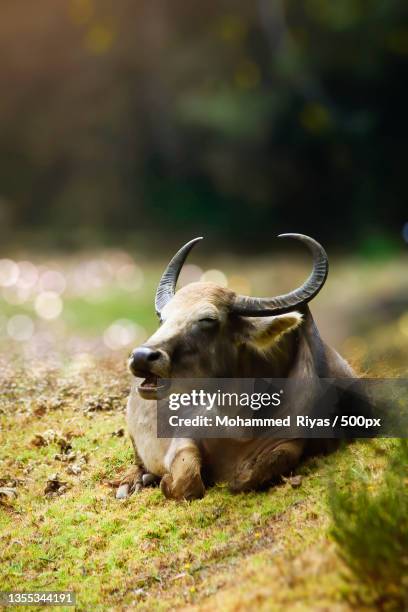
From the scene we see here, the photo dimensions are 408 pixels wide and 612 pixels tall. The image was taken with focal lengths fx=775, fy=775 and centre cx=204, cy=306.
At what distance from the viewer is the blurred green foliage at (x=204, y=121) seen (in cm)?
1533

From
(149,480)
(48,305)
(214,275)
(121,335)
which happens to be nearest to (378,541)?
(149,480)

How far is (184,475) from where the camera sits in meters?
4.25

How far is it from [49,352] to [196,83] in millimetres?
12598

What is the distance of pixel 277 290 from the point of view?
12.3 meters

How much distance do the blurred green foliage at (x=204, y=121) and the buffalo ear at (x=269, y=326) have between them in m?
10.7

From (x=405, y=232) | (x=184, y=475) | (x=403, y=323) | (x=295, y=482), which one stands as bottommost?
(x=295, y=482)

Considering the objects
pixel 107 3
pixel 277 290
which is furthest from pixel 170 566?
A: pixel 107 3

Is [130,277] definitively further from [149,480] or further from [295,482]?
[295,482]

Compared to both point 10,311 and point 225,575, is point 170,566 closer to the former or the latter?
point 225,575

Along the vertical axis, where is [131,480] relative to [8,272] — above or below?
below

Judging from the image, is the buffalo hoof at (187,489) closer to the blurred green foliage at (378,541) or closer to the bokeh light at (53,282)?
the blurred green foliage at (378,541)

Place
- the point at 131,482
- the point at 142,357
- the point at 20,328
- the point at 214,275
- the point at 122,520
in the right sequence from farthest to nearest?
1. the point at 214,275
2. the point at 20,328
3. the point at 131,482
4. the point at 122,520
5. the point at 142,357

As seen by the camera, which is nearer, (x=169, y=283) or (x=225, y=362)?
(x=225, y=362)

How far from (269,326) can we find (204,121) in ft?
41.7
